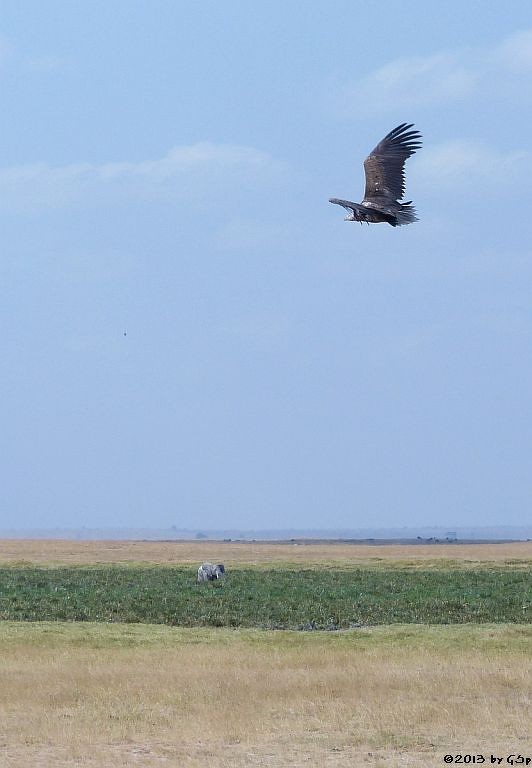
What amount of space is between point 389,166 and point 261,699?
10744 millimetres

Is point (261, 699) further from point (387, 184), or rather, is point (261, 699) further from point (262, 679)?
point (387, 184)

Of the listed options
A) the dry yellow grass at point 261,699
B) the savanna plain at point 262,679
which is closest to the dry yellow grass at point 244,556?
the savanna plain at point 262,679

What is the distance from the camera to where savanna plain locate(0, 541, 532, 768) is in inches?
713

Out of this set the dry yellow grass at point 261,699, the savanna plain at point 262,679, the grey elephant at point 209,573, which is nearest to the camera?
the dry yellow grass at point 261,699

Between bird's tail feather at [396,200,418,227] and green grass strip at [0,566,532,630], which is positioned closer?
bird's tail feather at [396,200,418,227]

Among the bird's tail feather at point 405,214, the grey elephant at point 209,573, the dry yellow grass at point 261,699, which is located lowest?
the dry yellow grass at point 261,699

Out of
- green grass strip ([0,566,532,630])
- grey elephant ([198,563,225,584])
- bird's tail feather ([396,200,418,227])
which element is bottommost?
green grass strip ([0,566,532,630])

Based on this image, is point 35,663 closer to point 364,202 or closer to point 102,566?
point 364,202

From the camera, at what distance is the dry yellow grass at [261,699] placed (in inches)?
703

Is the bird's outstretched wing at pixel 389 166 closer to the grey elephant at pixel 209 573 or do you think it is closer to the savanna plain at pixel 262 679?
the savanna plain at pixel 262 679

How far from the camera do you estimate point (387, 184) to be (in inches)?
782

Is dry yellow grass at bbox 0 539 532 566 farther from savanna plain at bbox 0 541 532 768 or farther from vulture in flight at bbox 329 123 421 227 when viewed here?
vulture in flight at bbox 329 123 421 227

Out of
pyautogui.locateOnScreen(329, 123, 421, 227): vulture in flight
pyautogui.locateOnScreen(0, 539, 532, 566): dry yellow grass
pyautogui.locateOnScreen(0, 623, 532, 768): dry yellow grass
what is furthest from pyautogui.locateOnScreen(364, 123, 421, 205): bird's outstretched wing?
pyautogui.locateOnScreen(0, 539, 532, 566): dry yellow grass

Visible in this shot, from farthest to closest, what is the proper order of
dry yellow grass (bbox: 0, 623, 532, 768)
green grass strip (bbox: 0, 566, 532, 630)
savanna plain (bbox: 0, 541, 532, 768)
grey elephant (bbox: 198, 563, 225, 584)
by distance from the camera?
grey elephant (bbox: 198, 563, 225, 584) → green grass strip (bbox: 0, 566, 532, 630) → savanna plain (bbox: 0, 541, 532, 768) → dry yellow grass (bbox: 0, 623, 532, 768)
